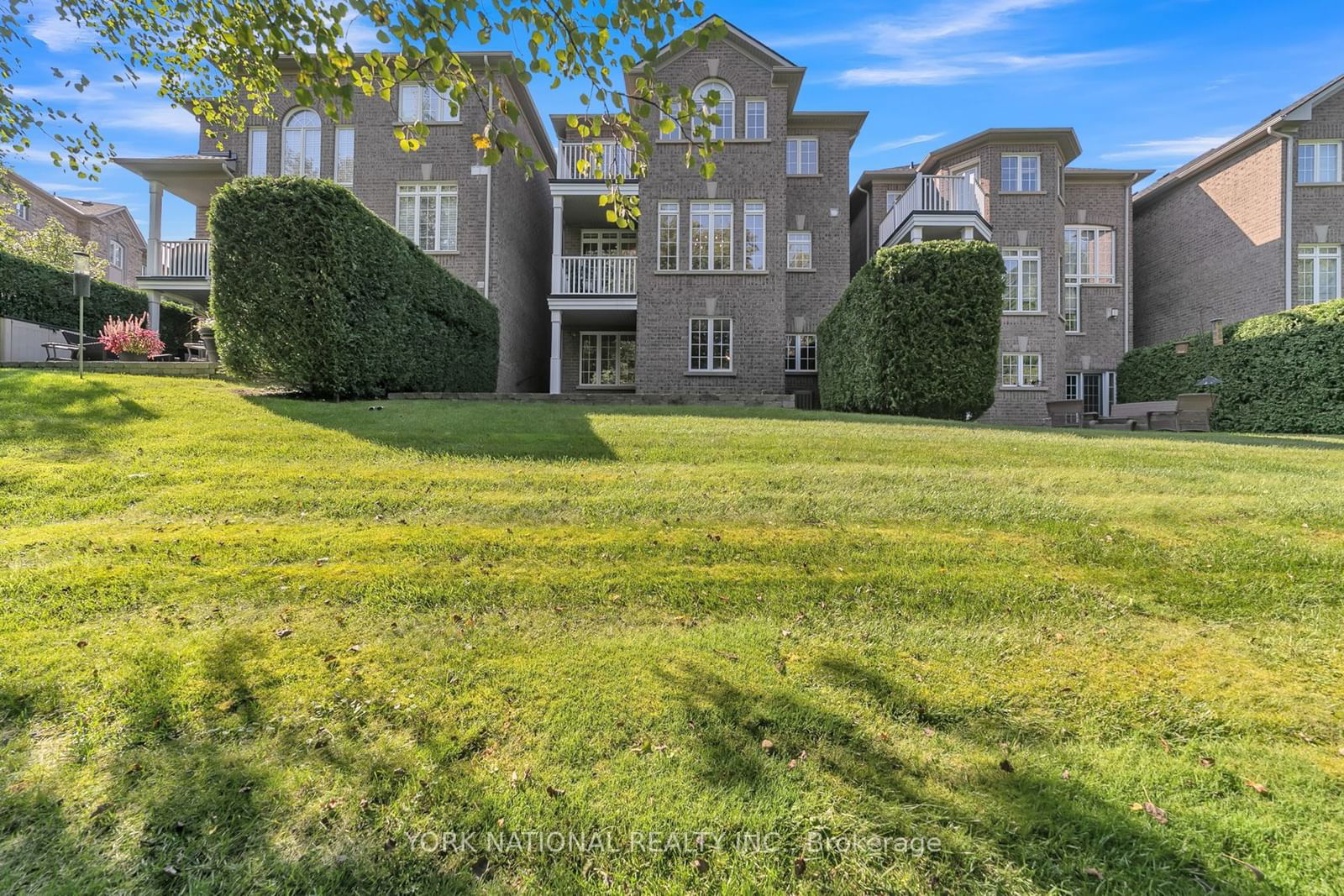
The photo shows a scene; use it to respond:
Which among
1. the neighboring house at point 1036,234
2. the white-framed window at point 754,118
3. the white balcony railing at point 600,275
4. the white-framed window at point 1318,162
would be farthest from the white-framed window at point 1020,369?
the white balcony railing at point 600,275

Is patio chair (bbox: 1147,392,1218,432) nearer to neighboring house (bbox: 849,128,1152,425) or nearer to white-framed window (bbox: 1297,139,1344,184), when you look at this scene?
neighboring house (bbox: 849,128,1152,425)

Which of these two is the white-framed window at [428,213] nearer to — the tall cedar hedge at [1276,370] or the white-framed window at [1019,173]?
the white-framed window at [1019,173]

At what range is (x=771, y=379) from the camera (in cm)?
1539

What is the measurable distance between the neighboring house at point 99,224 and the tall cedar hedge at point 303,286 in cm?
2664

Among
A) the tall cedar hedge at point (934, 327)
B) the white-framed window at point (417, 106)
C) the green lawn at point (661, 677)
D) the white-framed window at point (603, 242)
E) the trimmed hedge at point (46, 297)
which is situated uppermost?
the white-framed window at point (417, 106)

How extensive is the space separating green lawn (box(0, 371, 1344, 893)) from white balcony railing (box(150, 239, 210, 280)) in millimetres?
13330

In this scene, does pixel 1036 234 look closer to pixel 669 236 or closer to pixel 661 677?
pixel 669 236

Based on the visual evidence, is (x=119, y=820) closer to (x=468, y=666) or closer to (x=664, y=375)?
(x=468, y=666)

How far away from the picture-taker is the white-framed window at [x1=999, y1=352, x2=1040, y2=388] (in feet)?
59.9

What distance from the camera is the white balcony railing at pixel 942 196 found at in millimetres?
16219

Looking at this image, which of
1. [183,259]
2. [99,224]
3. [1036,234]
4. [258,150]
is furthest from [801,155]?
[99,224]

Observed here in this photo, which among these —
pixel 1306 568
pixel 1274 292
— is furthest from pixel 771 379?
pixel 1274 292

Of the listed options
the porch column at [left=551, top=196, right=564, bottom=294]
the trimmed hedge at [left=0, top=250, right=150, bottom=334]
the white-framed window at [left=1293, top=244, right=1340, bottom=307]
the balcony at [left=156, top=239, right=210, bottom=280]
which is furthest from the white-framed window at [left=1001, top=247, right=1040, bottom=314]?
the trimmed hedge at [left=0, top=250, right=150, bottom=334]

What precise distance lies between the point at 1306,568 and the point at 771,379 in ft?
38.8
